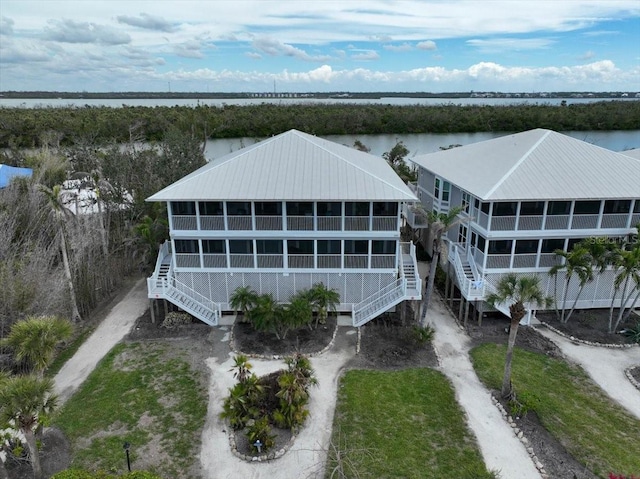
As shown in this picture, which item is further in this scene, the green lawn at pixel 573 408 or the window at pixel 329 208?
the window at pixel 329 208

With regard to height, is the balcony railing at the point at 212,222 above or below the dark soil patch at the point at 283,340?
above

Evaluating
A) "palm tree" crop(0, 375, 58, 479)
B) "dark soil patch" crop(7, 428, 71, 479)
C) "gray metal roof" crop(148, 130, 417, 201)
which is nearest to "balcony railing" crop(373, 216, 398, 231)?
"gray metal roof" crop(148, 130, 417, 201)

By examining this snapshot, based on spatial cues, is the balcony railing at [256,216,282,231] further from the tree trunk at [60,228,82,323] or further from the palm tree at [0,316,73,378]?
the palm tree at [0,316,73,378]

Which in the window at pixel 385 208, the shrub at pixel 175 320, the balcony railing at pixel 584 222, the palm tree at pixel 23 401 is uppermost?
the window at pixel 385 208

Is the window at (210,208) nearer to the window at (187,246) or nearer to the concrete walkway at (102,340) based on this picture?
the window at (187,246)

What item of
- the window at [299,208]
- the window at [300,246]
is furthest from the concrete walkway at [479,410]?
the window at [299,208]

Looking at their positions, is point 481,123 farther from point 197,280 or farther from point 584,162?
point 197,280
